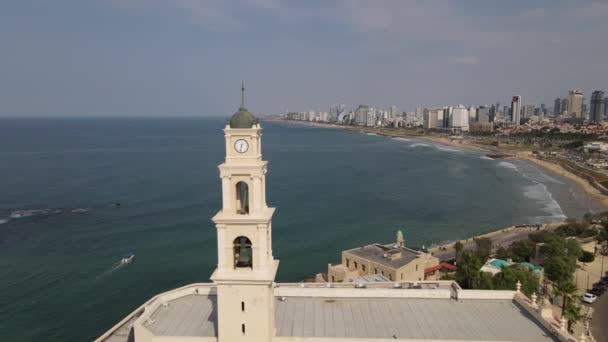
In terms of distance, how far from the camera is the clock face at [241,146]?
12.0m

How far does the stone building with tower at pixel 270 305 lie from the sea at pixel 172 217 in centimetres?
1681

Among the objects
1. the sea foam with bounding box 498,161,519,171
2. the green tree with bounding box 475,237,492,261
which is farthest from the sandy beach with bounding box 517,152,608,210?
the green tree with bounding box 475,237,492,261

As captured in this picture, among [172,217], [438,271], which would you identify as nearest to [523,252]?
[438,271]

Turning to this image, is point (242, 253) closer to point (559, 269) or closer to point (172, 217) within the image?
point (559, 269)

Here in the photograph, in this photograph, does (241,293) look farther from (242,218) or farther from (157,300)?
(157,300)

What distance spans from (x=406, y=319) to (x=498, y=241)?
32880 mm

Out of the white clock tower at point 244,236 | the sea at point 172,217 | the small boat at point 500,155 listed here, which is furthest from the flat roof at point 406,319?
the small boat at point 500,155

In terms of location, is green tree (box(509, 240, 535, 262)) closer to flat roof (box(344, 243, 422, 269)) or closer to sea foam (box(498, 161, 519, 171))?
flat roof (box(344, 243, 422, 269))

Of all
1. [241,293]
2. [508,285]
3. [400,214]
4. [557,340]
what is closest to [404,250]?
[508,285]

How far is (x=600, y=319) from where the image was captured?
2369 centimetres

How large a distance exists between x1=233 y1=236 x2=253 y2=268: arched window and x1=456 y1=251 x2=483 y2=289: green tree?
14526 mm

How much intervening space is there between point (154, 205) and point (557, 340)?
53054 millimetres

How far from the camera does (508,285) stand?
22.7 meters

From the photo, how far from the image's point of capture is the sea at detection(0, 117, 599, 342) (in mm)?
33094
